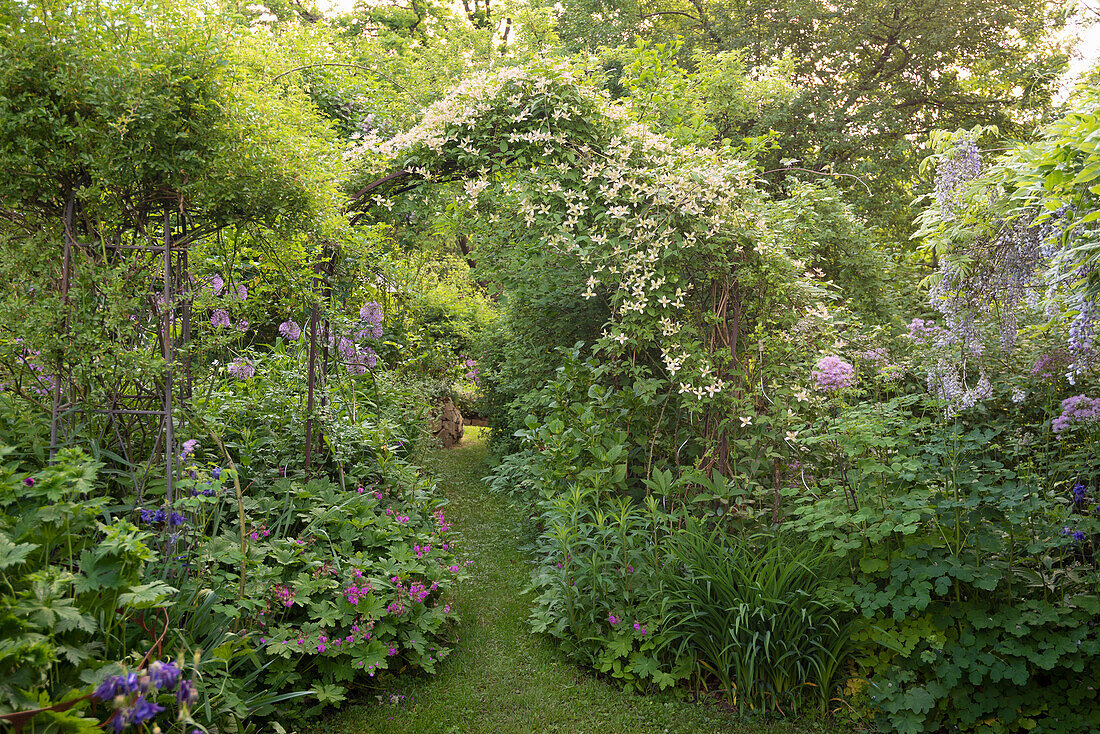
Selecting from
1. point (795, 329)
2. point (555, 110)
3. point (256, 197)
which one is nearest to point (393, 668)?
point (256, 197)

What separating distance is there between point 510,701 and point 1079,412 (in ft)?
9.44

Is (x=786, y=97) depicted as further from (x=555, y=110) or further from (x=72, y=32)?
(x=72, y=32)

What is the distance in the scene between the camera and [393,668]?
3.14 metres

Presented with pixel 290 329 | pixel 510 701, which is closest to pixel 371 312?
pixel 290 329

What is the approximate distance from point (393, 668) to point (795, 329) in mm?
2897

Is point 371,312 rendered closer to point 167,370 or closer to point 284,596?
point 167,370

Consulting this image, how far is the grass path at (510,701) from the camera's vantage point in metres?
2.77

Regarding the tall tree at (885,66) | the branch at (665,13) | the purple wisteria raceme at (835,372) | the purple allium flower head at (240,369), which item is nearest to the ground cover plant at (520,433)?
the purple wisteria raceme at (835,372)

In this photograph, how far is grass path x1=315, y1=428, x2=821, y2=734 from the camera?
277 centimetres

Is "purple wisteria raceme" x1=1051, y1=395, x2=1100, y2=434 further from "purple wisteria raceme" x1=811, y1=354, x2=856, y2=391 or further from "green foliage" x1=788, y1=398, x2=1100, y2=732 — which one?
"purple wisteria raceme" x1=811, y1=354, x2=856, y2=391

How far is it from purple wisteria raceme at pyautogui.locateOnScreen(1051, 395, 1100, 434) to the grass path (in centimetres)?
179

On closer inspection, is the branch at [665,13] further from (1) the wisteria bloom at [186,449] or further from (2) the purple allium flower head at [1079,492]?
(1) the wisteria bloom at [186,449]

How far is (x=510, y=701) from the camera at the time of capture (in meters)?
3.00

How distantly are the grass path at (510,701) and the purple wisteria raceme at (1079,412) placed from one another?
5.87 feet
